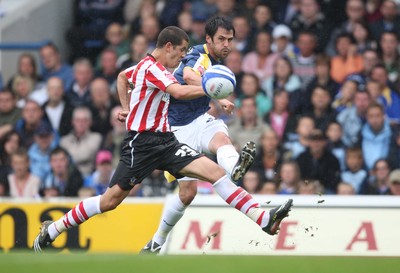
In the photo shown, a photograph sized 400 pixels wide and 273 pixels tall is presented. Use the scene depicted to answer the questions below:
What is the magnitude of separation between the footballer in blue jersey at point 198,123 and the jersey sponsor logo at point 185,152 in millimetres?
376

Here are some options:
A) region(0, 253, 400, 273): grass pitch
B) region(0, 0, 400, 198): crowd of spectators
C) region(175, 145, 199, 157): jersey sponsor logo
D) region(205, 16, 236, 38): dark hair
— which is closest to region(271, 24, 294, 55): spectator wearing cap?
region(0, 0, 400, 198): crowd of spectators

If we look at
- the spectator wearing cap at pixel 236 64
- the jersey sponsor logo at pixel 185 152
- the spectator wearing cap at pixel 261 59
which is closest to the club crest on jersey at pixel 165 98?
the jersey sponsor logo at pixel 185 152

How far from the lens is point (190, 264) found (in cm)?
859

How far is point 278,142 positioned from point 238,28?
2.15m

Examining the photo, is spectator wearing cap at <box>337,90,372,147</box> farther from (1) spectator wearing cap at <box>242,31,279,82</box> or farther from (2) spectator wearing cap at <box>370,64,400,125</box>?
(1) spectator wearing cap at <box>242,31,279,82</box>

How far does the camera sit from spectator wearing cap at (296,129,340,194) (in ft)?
47.9

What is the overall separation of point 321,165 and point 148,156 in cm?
472

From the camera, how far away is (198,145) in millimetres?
11289

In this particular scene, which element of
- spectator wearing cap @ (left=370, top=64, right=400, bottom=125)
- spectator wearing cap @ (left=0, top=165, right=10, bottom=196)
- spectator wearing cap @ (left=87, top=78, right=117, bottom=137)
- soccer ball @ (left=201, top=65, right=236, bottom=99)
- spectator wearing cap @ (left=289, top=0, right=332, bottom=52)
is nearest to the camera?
soccer ball @ (left=201, top=65, right=236, bottom=99)

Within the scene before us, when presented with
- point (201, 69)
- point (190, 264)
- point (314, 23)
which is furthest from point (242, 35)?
point (190, 264)

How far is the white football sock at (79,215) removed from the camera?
10625mm

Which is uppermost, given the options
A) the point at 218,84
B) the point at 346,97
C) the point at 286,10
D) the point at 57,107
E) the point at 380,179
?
the point at 286,10

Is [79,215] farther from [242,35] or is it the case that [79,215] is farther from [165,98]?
[242,35]

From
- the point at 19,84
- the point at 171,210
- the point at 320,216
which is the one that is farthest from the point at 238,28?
the point at 171,210
